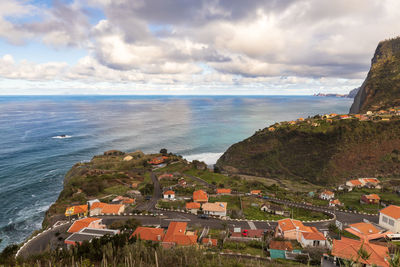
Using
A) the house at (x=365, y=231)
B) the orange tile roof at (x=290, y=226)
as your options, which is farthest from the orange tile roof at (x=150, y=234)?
the house at (x=365, y=231)

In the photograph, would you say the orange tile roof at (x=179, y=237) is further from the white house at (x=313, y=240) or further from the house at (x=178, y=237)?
the white house at (x=313, y=240)

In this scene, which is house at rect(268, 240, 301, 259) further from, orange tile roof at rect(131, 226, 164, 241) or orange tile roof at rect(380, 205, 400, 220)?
orange tile roof at rect(380, 205, 400, 220)

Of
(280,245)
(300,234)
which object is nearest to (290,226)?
(300,234)

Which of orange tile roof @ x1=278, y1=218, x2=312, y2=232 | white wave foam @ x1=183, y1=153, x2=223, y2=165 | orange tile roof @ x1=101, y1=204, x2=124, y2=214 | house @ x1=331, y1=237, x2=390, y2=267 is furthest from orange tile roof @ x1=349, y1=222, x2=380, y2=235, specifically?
white wave foam @ x1=183, y1=153, x2=223, y2=165

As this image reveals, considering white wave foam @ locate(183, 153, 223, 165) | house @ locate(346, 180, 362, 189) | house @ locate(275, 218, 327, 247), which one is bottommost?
white wave foam @ locate(183, 153, 223, 165)

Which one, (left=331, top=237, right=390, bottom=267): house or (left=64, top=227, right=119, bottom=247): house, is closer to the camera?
(left=331, top=237, right=390, bottom=267): house

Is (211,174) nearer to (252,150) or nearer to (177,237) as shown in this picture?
(252,150)
